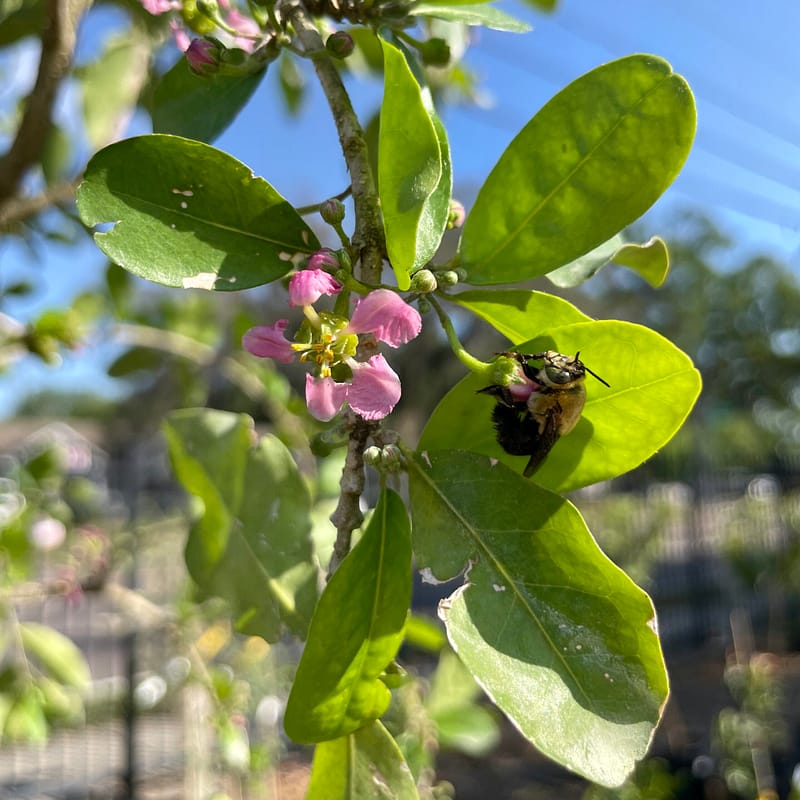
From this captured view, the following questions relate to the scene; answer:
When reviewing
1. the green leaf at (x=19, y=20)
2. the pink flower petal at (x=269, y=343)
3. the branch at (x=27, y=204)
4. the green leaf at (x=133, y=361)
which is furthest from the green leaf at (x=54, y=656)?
the pink flower petal at (x=269, y=343)

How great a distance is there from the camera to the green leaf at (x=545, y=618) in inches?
17.8

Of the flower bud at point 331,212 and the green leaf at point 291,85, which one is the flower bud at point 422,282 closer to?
the flower bud at point 331,212

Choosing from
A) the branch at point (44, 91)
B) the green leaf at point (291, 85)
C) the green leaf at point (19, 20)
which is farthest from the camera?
the green leaf at point (291, 85)

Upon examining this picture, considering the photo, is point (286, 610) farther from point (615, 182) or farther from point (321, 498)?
point (321, 498)

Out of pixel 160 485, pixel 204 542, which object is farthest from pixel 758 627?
pixel 204 542

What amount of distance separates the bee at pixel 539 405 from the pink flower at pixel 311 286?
119mm

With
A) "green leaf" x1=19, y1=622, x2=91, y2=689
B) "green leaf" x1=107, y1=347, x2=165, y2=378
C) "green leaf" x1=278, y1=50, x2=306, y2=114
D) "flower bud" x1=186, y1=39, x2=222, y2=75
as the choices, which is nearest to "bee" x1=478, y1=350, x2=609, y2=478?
"flower bud" x1=186, y1=39, x2=222, y2=75

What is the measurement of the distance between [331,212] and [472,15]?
240mm

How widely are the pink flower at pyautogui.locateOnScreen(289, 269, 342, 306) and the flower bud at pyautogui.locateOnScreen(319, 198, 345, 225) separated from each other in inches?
1.8

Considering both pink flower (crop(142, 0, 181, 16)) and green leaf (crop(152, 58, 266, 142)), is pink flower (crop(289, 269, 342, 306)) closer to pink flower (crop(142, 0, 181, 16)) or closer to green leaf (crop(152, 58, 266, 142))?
green leaf (crop(152, 58, 266, 142))

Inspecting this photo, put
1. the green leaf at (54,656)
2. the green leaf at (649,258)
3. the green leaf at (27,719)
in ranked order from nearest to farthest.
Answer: the green leaf at (649,258)
the green leaf at (27,719)
the green leaf at (54,656)

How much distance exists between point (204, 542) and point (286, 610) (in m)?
0.13

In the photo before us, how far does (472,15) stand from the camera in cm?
65

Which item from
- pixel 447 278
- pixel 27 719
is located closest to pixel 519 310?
pixel 447 278
